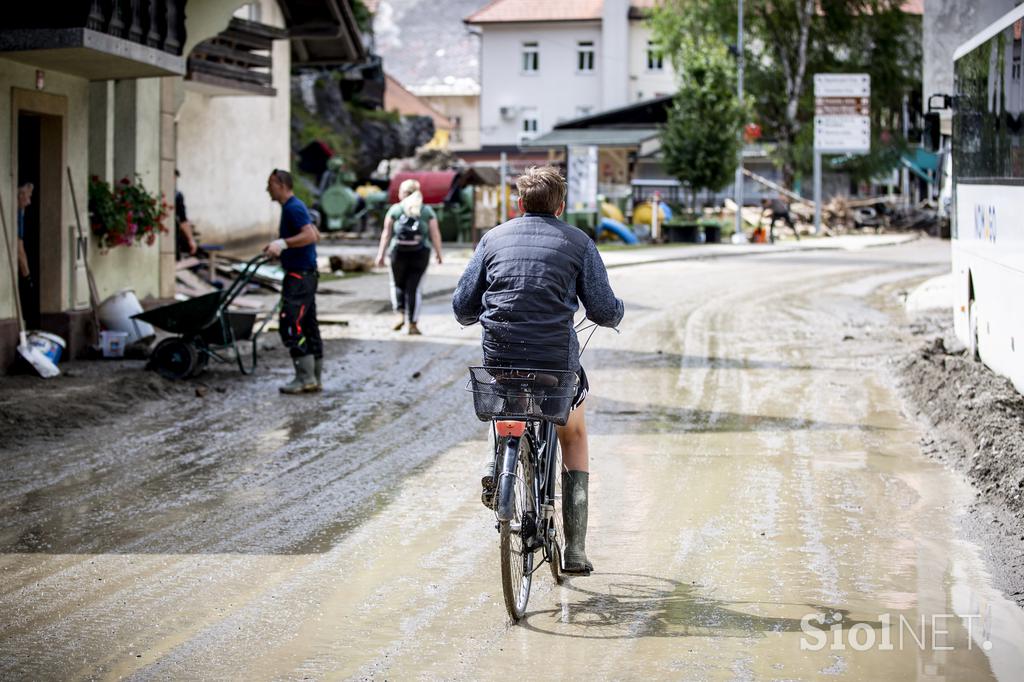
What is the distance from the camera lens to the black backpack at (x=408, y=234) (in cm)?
1598

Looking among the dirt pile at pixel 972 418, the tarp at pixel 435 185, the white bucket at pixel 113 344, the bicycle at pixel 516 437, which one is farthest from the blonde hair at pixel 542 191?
the tarp at pixel 435 185

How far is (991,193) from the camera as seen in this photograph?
11000 millimetres

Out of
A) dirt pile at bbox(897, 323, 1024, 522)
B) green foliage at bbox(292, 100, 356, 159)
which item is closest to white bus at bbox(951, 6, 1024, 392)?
dirt pile at bbox(897, 323, 1024, 522)

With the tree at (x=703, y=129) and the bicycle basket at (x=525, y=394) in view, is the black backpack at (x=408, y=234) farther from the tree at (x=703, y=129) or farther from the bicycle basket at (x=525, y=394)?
the tree at (x=703, y=129)

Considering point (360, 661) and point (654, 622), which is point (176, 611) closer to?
point (360, 661)

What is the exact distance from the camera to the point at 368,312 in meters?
19.0

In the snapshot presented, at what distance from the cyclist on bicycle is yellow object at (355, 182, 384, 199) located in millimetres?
37596

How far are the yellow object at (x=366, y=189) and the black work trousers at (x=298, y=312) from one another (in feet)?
103

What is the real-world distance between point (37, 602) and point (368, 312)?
13.3 meters

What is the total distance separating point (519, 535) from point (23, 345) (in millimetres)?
8089

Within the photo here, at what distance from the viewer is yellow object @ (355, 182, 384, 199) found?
146ft

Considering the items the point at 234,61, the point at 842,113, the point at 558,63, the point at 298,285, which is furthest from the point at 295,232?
the point at 558,63

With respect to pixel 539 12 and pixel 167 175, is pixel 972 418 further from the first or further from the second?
pixel 539 12

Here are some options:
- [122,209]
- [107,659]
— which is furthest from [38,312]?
[107,659]
